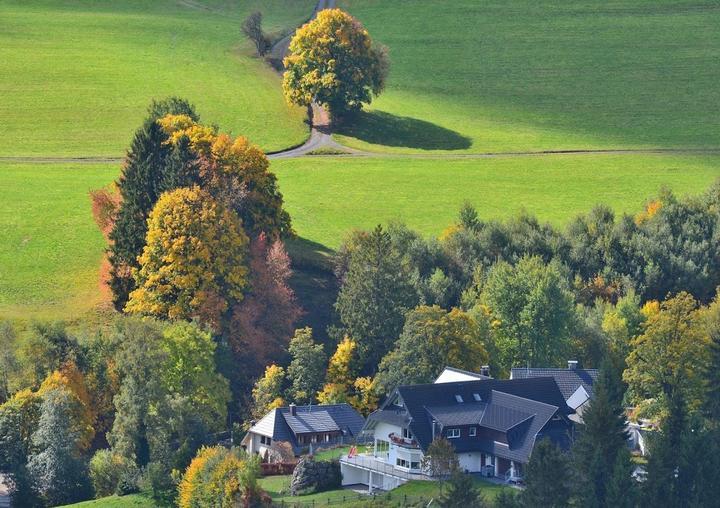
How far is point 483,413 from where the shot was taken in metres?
106

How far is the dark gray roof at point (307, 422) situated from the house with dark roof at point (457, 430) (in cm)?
583

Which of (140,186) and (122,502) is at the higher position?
(140,186)

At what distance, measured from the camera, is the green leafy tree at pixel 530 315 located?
121 metres

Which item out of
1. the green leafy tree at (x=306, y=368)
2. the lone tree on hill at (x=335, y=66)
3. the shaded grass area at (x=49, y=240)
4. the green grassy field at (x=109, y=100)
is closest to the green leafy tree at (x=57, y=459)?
the green leafy tree at (x=306, y=368)

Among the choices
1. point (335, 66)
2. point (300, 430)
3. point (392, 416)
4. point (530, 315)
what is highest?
point (335, 66)

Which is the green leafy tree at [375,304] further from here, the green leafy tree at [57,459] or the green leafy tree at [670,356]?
the green leafy tree at [57,459]

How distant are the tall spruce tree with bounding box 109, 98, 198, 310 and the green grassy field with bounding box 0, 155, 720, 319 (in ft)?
11.3

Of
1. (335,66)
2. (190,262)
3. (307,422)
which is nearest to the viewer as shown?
(307,422)

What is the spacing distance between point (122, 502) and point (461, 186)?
67764 mm

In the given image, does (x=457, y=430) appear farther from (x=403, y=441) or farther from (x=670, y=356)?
(x=670, y=356)

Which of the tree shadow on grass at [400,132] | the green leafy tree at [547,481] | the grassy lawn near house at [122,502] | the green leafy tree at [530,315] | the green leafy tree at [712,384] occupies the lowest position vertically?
the grassy lawn near house at [122,502]

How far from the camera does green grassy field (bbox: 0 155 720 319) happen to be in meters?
135

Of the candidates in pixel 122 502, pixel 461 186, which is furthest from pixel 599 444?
pixel 461 186

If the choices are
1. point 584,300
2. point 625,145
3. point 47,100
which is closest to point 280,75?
point 47,100
